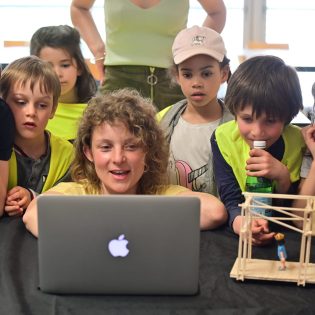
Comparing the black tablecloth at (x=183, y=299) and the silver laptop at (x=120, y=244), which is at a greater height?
the silver laptop at (x=120, y=244)

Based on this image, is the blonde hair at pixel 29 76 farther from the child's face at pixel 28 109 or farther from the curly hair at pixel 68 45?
the curly hair at pixel 68 45

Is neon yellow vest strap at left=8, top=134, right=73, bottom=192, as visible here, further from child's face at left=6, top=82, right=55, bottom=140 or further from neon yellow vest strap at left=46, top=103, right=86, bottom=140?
neon yellow vest strap at left=46, top=103, right=86, bottom=140

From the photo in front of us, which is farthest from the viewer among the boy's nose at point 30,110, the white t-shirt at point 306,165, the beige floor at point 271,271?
the boy's nose at point 30,110

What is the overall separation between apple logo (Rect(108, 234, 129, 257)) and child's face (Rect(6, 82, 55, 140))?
0.71m

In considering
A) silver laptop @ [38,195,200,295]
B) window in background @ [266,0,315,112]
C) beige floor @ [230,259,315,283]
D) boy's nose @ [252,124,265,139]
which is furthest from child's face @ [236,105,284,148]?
window in background @ [266,0,315,112]

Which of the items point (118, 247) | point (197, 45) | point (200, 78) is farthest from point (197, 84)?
point (118, 247)

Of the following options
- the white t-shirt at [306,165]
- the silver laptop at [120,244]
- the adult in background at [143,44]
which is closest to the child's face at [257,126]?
the white t-shirt at [306,165]

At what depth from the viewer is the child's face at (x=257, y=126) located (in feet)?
4.81

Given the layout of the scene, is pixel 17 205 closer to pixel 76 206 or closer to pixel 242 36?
pixel 76 206

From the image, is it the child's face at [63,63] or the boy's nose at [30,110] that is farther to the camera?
the child's face at [63,63]

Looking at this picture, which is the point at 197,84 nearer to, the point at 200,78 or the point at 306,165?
the point at 200,78

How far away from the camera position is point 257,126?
1465 mm

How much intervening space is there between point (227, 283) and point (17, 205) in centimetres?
A: 69

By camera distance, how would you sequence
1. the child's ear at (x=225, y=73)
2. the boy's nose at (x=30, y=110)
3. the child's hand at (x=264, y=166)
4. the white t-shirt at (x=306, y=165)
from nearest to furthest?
the child's hand at (x=264, y=166), the white t-shirt at (x=306, y=165), the boy's nose at (x=30, y=110), the child's ear at (x=225, y=73)
